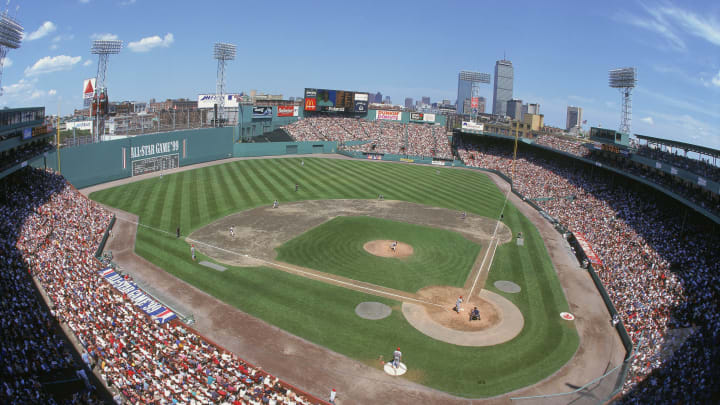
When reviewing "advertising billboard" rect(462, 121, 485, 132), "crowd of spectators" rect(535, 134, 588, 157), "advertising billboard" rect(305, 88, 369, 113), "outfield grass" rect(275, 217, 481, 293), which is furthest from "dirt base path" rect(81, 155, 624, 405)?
"advertising billboard" rect(305, 88, 369, 113)

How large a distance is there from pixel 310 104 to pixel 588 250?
225 feet

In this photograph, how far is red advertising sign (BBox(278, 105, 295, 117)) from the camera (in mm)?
88125

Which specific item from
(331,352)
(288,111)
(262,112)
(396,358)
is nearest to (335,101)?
(288,111)

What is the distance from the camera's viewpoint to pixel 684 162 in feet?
123

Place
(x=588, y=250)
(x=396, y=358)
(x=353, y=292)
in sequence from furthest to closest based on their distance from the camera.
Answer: (x=588, y=250) → (x=353, y=292) → (x=396, y=358)

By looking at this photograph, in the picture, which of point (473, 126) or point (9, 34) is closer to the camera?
point (9, 34)

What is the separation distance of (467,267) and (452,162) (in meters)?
51.8

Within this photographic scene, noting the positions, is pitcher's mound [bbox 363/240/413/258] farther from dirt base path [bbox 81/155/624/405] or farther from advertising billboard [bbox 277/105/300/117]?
advertising billboard [bbox 277/105/300/117]

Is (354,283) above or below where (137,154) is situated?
below

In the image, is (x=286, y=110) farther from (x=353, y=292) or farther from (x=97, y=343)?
(x=97, y=343)

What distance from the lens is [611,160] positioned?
48500 millimetres

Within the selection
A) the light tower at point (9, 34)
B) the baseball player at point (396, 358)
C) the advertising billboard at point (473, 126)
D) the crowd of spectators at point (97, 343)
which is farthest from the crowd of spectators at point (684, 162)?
the light tower at point (9, 34)

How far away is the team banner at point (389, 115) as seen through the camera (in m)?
100

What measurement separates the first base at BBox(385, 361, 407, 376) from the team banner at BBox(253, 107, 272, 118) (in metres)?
69.3
